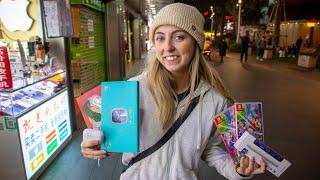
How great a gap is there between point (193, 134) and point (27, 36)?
3.76m

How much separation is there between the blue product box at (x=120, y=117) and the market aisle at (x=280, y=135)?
8.16 ft

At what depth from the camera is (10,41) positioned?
4309 millimetres

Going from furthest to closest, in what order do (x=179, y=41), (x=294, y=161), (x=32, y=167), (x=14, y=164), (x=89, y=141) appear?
(x=294, y=161) < (x=32, y=167) < (x=14, y=164) < (x=179, y=41) < (x=89, y=141)

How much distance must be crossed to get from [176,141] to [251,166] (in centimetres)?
36

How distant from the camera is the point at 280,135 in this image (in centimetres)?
502

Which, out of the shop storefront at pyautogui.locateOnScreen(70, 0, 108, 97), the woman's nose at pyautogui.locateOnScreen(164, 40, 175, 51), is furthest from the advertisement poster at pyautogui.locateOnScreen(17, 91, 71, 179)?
the woman's nose at pyautogui.locateOnScreen(164, 40, 175, 51)

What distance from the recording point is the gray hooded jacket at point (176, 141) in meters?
1.39

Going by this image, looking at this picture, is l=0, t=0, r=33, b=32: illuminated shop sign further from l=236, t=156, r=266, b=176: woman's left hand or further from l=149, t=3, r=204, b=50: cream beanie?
l=236, t=156, r=266, b=176: woman's left hand

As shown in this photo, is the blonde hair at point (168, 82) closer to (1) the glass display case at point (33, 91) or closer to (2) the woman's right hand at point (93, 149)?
(2) the woman's right hand at point (93, 149)

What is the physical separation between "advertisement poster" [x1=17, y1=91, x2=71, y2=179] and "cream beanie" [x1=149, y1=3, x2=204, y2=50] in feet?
7.64

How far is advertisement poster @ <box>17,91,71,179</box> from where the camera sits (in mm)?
3178

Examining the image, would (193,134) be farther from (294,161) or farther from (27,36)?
(27,36)

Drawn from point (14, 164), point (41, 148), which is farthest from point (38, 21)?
point (14, 164)

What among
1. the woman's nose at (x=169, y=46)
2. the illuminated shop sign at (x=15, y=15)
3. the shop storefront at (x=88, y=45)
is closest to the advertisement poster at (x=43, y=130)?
the illuminated shop sign at (x=15, y=15)
